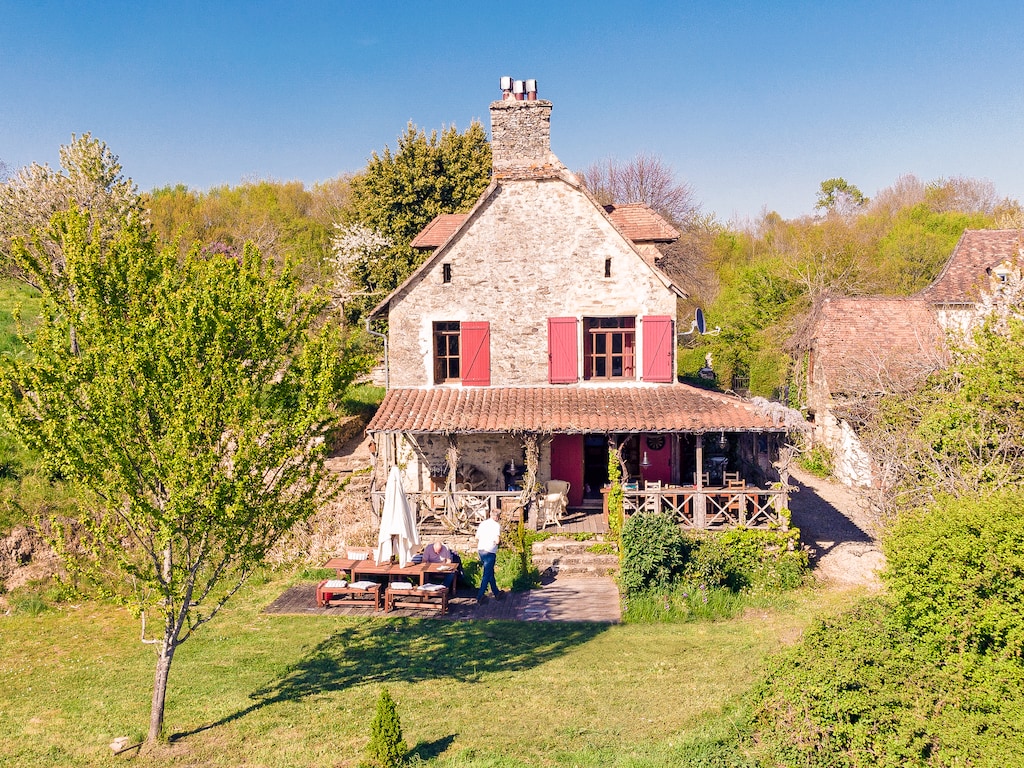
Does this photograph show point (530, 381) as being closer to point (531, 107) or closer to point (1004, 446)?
point (531, 107)

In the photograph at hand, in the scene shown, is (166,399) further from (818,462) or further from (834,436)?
(818,462)

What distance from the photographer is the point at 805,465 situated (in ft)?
93.2

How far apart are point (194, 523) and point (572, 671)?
5846 millimetres

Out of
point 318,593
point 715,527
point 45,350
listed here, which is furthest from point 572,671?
point 45,350

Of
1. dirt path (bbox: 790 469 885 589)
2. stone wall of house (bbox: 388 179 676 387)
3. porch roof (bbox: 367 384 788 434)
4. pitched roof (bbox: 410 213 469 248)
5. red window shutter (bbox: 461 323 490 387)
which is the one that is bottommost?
dirt path (bbox: 790 469 885 589)

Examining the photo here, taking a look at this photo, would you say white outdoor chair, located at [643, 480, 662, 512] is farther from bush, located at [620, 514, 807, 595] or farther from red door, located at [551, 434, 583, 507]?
red door, located at [551, 434, 583, 507]

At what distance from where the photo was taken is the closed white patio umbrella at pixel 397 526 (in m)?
13.9

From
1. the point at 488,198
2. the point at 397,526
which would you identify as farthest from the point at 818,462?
the point at 397,526

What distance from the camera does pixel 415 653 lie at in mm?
11781

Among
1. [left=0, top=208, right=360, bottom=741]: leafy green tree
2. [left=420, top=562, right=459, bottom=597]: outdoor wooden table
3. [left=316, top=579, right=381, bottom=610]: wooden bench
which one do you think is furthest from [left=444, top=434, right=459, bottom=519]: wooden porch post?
[left=0, top=208, right=360, bottom=741]: leafy green tree

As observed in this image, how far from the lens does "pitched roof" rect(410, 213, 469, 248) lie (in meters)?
20.6

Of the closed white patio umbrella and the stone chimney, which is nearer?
the closed white patio umbrella

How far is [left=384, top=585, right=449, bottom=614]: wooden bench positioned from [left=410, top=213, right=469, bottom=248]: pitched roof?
9957 millimetres

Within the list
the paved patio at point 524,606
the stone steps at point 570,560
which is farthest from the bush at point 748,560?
the stone steps at point 570,560
